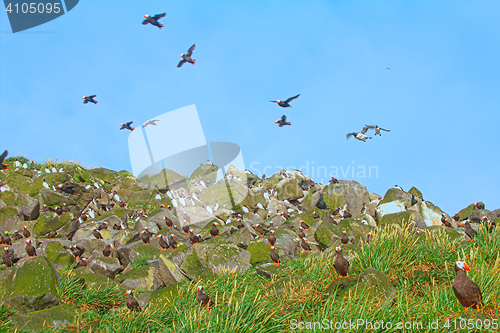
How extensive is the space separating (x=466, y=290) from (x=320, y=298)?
109 inches

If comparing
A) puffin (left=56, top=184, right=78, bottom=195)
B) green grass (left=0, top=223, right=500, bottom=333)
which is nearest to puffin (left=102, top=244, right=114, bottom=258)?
green grass (left=0, top=223, right=500, bottom=333)

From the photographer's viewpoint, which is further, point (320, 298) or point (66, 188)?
point (66, 188)

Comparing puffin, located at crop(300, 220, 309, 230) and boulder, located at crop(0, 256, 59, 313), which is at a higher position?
puffin, located at crop(300, 220, 309, 230)

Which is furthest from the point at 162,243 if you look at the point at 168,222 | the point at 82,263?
the point at 168,222

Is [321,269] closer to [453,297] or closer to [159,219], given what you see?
[453,297]

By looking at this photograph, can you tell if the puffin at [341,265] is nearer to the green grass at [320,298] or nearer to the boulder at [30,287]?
the green grass at [320,298]

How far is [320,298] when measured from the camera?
23.9 ft

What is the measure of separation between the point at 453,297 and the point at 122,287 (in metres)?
9.16

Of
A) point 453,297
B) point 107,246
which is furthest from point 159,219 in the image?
point 453,297

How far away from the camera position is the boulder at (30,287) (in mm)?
8312

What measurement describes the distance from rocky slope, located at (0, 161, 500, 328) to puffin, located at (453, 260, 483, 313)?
49.9 inches

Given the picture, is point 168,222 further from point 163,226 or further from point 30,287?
point 30,287

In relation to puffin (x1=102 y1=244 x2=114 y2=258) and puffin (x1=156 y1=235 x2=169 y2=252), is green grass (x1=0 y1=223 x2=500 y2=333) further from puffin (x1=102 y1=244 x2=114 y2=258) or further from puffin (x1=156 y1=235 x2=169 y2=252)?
puffin (x1=102 y1=244 x2=114 y2=258)

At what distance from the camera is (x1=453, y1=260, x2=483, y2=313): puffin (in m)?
6.23
